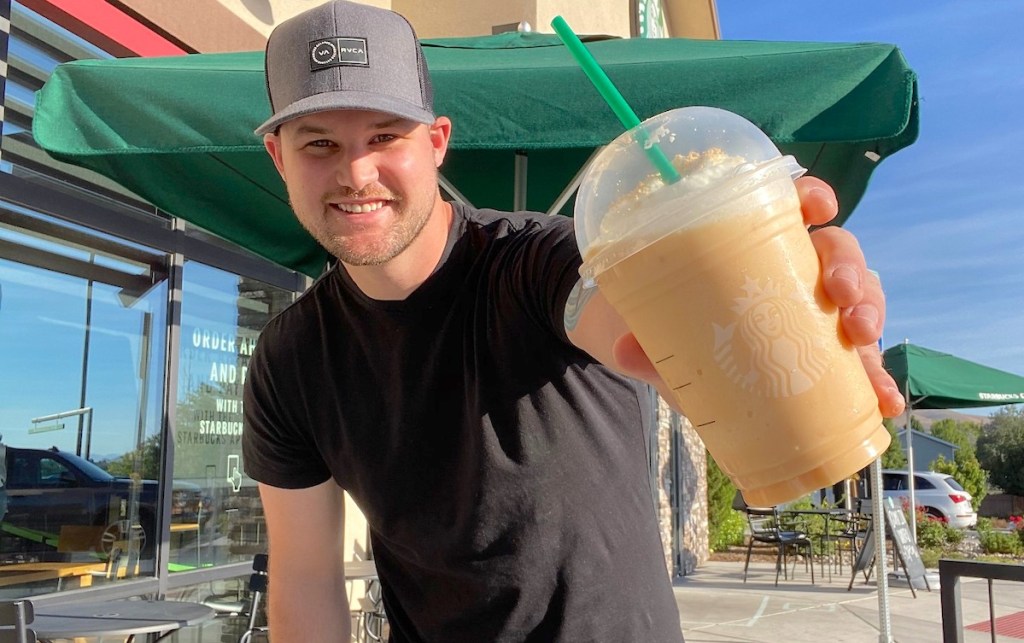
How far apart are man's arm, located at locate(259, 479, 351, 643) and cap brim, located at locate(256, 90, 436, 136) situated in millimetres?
749

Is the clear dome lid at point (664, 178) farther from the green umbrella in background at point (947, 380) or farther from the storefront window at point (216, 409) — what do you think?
the green umbrella in background at point (947, 380)

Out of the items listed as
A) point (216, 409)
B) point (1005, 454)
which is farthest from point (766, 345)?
point (1005, 454)

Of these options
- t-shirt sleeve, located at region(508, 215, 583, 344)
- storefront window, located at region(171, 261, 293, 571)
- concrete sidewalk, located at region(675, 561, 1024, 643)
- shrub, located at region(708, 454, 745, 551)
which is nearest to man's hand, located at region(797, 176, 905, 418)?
t-shirt sleeve, located at region(508, 215, 583, 344)

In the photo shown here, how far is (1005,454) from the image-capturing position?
35.9 meters

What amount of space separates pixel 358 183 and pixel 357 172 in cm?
2

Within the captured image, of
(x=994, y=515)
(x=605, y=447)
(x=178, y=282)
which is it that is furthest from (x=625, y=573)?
(x=994, y=515)

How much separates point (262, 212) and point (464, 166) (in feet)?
2.65

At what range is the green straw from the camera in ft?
3.22

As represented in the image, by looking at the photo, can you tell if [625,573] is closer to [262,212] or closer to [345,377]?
[345,377]

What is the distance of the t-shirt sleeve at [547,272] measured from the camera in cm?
124

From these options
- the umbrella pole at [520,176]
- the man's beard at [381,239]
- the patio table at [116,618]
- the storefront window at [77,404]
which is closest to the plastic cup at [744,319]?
the man's beard at [381,239]

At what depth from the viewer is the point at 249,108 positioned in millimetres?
2332

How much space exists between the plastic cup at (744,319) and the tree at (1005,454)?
3652 centimetres

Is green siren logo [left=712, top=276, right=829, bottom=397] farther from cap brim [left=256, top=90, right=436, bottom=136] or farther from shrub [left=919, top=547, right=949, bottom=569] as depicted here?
shrub [left=919, top=547, right=949, bottom=569]
